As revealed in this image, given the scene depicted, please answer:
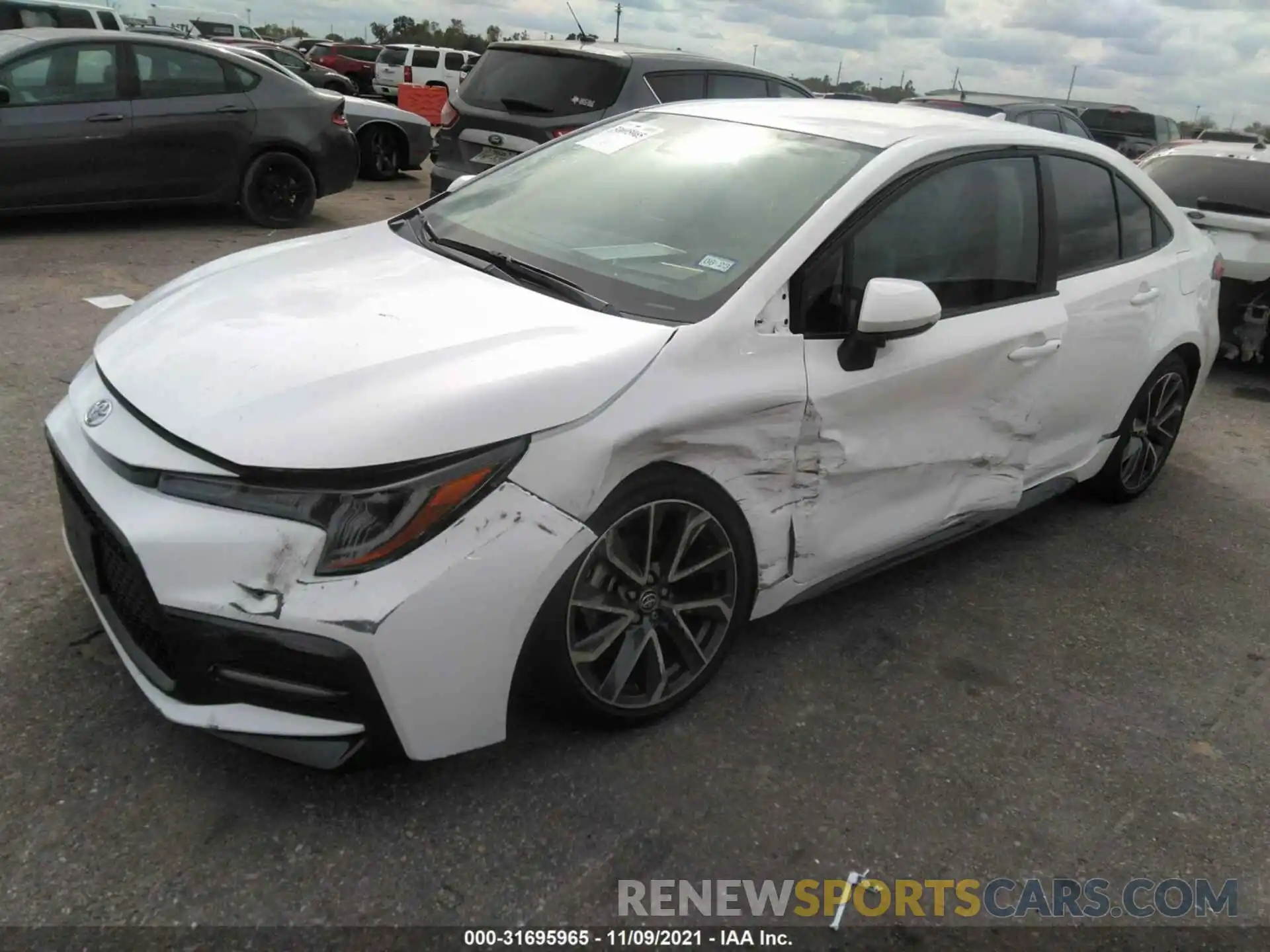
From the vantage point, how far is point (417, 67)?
1102 inches

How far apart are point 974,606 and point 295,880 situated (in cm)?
251

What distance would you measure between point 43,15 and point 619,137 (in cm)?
1311

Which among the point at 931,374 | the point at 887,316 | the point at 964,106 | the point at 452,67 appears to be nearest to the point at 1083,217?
the point at 931,374

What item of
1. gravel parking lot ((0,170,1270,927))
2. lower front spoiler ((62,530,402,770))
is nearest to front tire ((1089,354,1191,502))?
gravel parking lot ((0,170,1270,927))

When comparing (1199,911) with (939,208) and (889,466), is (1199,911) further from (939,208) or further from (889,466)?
(939,208)

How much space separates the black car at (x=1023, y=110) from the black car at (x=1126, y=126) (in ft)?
29.0

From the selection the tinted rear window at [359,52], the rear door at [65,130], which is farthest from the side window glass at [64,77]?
the tinted rear window at [359,52]

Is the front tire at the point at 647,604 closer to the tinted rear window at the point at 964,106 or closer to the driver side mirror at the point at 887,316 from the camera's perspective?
the driver side mirror at the point at 887,316

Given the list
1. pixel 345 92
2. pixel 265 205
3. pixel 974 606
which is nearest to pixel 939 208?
pixel 974 606

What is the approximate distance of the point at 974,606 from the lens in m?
3.84

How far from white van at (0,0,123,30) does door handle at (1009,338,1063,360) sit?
12.5m

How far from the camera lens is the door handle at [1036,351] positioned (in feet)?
11.7

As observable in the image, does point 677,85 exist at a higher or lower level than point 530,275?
higher

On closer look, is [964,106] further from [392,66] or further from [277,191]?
[392,66]
